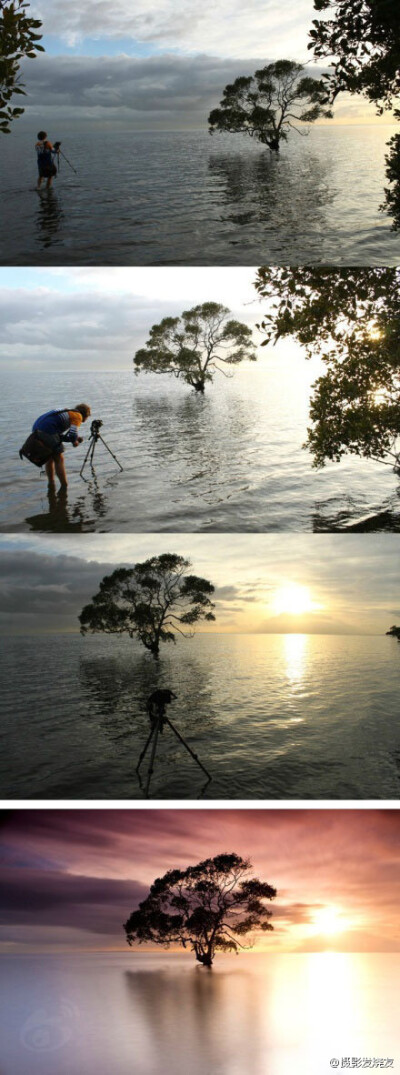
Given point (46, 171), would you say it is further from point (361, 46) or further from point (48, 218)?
point (361, 46)

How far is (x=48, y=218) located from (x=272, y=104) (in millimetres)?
1603

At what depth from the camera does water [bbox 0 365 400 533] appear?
5.31 meters

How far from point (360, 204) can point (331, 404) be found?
1328 millimetres

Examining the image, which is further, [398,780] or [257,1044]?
[257,1044]

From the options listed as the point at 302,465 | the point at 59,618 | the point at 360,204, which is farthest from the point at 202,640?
the point at 360,204

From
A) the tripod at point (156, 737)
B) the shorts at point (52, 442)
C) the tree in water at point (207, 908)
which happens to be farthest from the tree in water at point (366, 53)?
the tree in water at point (207, 908)

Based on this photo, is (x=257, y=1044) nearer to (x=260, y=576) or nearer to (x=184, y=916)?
(x=184, y=916)

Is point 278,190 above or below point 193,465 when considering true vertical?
above

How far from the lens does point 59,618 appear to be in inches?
215

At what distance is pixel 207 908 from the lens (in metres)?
5.54

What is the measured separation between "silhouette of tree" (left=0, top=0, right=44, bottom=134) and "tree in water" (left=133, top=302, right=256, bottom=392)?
150 centimetres

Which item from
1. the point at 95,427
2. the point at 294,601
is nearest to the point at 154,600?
the point at 294,601

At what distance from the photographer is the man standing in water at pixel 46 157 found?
5.64m

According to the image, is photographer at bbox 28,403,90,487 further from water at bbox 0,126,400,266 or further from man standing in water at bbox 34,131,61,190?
man standing in water at bbox 34,131,61,190
